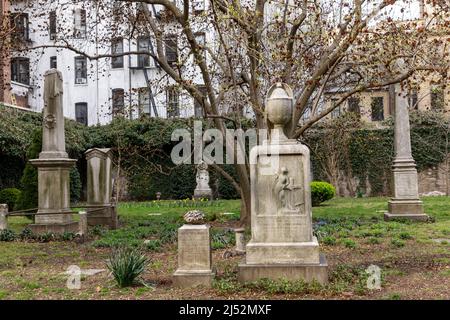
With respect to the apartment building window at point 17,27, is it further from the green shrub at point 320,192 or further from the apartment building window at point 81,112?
the apartment building window at point 81,112

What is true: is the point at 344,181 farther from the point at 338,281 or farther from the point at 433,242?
the point at 338,281

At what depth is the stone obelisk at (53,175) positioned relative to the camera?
13.7 meters

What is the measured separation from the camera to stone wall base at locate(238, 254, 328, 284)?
7207mm

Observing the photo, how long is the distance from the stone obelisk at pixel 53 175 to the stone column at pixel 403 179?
31.8 feet

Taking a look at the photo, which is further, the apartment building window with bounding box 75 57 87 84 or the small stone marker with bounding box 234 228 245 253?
the apartment building window with bounding box 75 57 87 84

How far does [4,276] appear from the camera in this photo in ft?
28.1

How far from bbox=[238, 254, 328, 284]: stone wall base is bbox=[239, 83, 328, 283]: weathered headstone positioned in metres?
0.01

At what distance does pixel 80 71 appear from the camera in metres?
37.2

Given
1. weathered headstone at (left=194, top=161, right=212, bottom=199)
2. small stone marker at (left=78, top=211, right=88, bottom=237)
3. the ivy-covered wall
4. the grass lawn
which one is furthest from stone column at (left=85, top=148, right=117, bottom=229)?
the ivy-covered wall

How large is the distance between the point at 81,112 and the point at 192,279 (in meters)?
32.1

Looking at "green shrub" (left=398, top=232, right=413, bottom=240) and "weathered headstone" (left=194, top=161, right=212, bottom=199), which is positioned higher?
"weathered headstone" (left=194, top=161, right=212, bottom=199)

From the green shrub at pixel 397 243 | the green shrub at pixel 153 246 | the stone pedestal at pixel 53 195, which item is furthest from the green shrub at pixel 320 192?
the green shrub at pixel 153 246

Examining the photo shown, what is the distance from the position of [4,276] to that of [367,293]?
5.99 m

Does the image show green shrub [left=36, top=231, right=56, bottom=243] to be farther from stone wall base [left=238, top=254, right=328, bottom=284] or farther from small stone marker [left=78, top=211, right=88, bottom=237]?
stone wall base [left=238, top=254, right=328, bottom=284]
